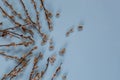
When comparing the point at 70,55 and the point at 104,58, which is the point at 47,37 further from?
the point at 104,58

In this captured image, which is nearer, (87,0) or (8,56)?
(8,56)

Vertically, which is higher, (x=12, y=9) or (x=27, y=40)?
(x=12, y=9)

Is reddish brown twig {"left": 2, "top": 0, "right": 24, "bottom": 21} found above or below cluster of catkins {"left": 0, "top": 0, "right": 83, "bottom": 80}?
above

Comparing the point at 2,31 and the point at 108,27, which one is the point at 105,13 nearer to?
the point at 108,27

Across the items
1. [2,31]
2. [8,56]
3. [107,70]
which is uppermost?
[2,31]

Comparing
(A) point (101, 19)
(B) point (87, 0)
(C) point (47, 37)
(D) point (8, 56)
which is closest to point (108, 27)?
(A) point (101, 19)

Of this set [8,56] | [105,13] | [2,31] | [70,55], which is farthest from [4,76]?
[105,13]

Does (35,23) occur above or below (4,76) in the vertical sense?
above

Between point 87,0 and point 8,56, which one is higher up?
point 87,0

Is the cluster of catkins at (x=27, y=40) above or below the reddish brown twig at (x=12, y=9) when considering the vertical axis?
below
